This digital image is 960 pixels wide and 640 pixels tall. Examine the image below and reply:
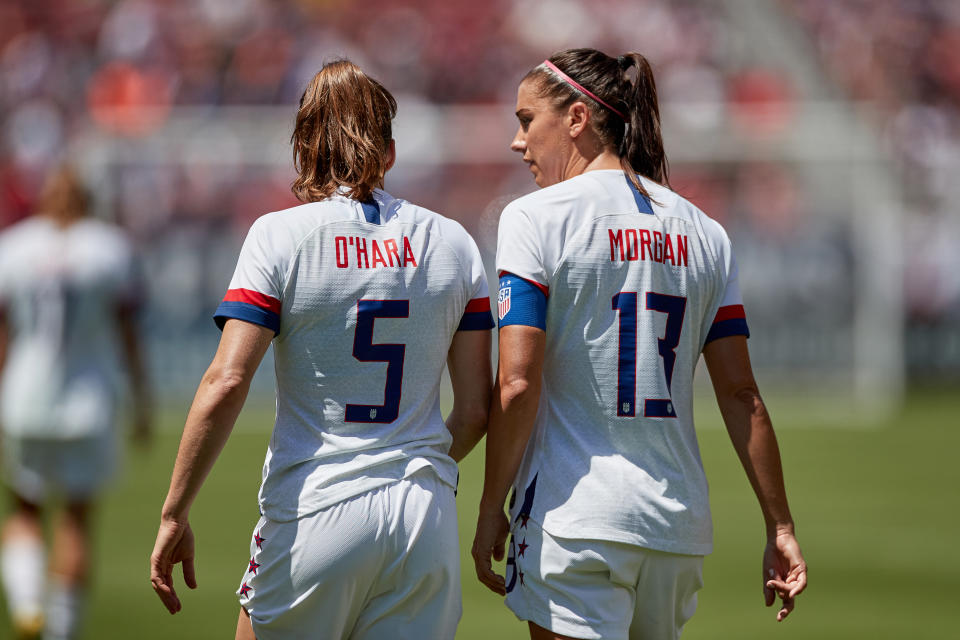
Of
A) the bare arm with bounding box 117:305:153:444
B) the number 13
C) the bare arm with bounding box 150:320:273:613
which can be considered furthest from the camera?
the bare arm with bounding box 117:305:153:444

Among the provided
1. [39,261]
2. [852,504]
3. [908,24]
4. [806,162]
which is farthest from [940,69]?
[39,261]

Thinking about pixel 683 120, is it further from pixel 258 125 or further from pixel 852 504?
pixel 852 504

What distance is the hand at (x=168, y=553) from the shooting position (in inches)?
122

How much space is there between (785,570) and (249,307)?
67.6 inches

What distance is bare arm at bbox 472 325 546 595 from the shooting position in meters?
3.24

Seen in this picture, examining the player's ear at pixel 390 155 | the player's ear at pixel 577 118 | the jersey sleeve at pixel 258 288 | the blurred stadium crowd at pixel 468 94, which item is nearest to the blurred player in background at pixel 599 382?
the player's ear at pixel 577 118

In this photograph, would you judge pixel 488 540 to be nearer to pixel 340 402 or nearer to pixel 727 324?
pixel 340 402

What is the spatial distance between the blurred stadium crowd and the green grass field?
2.49 metres

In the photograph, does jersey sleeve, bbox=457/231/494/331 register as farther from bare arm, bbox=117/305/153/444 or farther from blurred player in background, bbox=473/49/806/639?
bare arm, bbox=117/305/153/444

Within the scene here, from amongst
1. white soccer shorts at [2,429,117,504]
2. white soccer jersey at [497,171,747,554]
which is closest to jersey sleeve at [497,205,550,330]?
white soccer jersey at [497,171,747,554]

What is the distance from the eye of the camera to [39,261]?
244 inches

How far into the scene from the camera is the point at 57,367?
20.7 feet

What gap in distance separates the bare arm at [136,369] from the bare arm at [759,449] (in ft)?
12.5

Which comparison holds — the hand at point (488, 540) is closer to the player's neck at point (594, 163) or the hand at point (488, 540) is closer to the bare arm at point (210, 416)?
the bare arm at point (210, 416)
